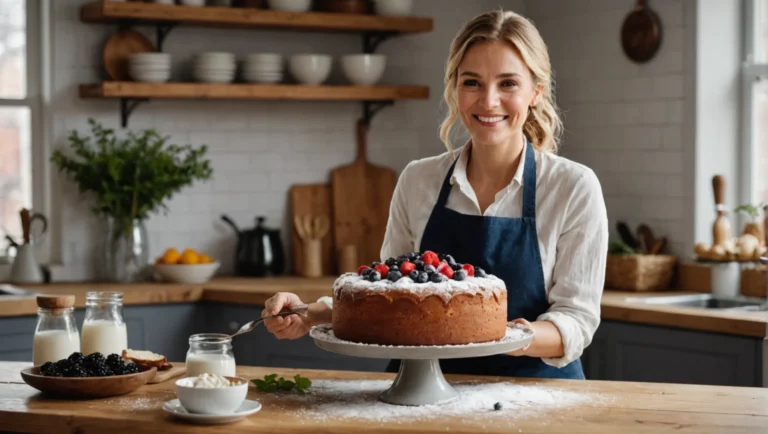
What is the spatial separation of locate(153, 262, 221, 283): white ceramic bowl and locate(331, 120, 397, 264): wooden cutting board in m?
0.78

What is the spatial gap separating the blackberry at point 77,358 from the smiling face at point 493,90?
3.54ft

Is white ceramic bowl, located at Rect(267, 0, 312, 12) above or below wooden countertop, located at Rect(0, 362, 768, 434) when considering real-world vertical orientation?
above

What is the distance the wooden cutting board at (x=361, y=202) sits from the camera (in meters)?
5.33

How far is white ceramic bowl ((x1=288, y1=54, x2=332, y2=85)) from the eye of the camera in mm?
4992

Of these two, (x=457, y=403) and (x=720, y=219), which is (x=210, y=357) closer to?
(x=457, y=403)

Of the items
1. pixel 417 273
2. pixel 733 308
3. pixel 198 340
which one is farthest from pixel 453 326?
pixel 733 308

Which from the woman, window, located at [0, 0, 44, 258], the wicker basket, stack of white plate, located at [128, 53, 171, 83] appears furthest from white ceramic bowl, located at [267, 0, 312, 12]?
the woman

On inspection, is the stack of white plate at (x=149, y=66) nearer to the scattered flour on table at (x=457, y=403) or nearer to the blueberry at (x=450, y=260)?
the scattered flour on table at (x=457, y=403)

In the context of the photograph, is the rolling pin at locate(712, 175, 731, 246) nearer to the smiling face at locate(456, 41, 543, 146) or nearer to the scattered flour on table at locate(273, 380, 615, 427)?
the smiling face at locate(456, 41, 543, 146)

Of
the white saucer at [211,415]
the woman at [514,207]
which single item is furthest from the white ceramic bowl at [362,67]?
the white saucer at [211,415]

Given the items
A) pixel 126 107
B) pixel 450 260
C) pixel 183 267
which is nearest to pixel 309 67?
pixel 126 107

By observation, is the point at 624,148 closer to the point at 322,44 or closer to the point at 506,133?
the point at 322,44

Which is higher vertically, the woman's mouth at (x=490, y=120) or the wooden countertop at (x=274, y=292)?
the woman's mouth at (x=490, y=120)

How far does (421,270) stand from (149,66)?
2.63 metres
